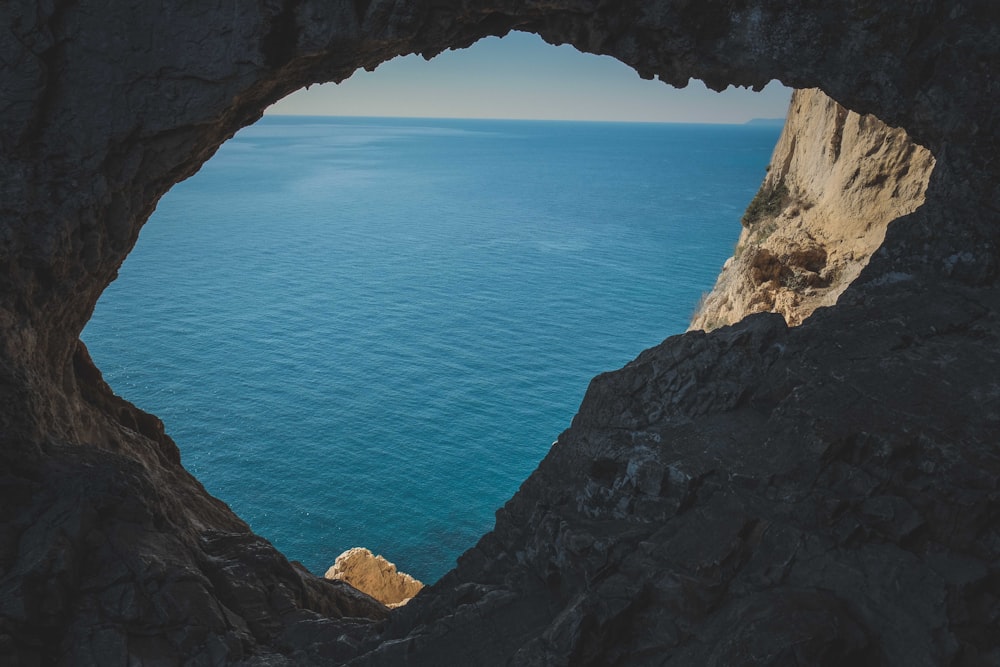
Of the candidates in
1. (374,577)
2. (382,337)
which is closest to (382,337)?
(382,337)

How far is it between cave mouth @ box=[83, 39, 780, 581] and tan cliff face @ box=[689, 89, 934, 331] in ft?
63.6

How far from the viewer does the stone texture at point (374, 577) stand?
78.9 ft

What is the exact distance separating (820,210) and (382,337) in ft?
118

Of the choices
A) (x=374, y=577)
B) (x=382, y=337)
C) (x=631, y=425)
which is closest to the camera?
(x=631, y=425)

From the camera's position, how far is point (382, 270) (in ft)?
210

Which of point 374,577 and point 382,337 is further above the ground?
point 382,337

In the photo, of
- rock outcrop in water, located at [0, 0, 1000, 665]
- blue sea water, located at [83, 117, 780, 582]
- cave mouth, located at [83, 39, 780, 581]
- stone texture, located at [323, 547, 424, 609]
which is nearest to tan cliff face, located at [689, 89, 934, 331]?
rock outcrop in water, located at [0, 0, 1000, 665]

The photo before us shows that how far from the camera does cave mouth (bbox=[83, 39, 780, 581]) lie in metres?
35.7

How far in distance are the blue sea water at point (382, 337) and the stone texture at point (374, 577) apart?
645cm

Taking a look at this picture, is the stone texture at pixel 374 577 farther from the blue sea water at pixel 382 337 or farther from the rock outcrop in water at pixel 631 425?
the rock outcrop in water at pixel 631 425

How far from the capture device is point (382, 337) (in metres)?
49.8

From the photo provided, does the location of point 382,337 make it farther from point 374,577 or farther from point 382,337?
point 374,577

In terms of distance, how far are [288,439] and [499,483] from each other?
11.5 meters

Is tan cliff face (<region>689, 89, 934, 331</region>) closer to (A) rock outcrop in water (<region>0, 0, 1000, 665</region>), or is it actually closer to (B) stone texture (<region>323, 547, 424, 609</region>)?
(A) rock outcrop in water (<region>0, 0, 1000, 665</region>)
